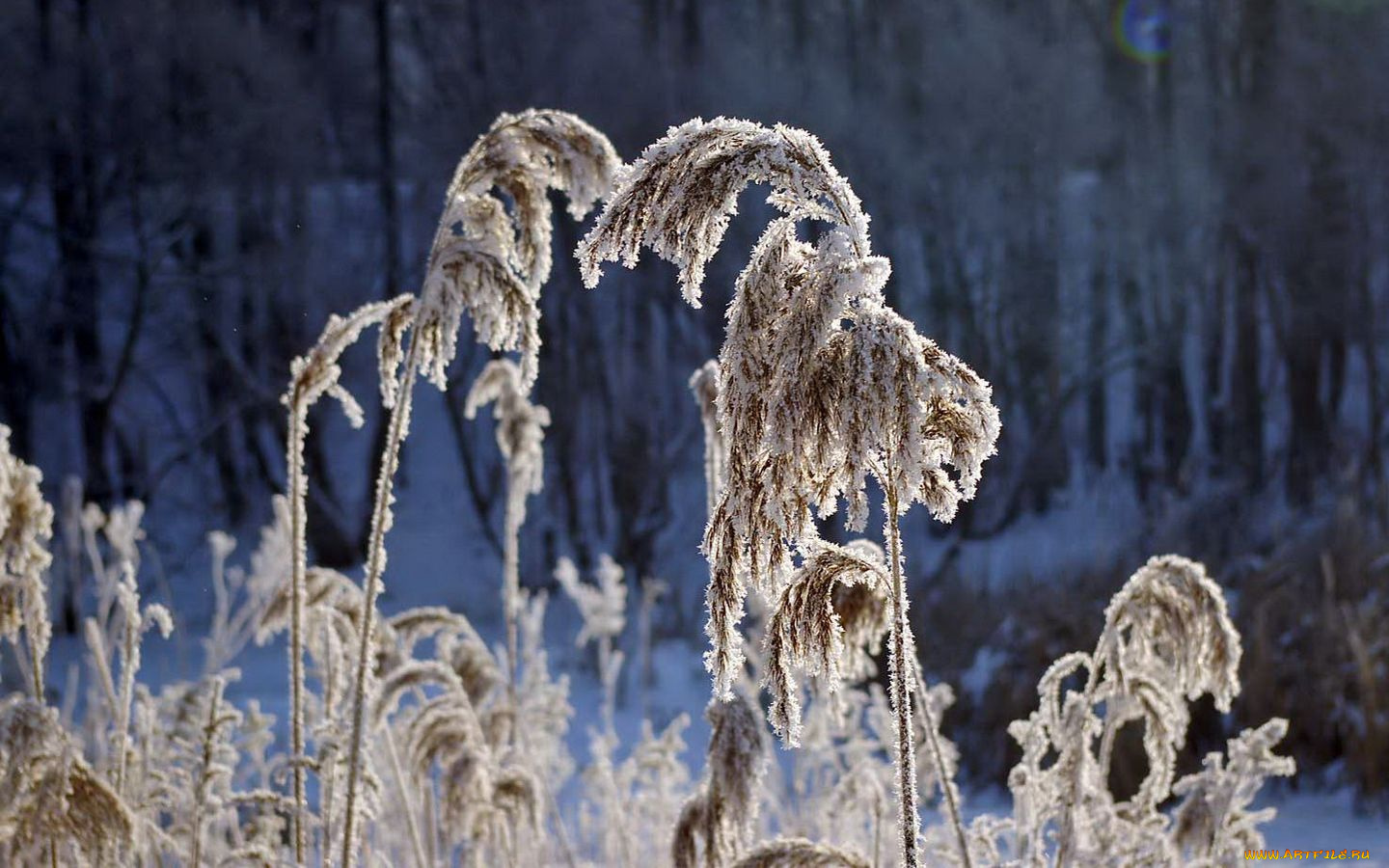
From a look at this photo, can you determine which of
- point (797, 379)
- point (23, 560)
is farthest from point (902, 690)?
point (23, 560)

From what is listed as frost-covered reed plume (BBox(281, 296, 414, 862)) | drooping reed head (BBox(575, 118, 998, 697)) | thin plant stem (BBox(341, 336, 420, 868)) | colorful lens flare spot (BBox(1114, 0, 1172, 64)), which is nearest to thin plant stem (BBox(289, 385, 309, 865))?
frost-covered reed plume (BBox(281, 296, 414, 862))

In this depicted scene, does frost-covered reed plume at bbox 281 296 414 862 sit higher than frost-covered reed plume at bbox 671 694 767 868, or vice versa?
frost-covered reed plume at bbox 281 296 414 862

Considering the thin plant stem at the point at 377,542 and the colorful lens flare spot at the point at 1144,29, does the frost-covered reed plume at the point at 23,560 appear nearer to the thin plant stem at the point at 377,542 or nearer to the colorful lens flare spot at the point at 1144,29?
the thin plant stem at the point at 377,542

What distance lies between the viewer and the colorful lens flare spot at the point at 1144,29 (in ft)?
48.0

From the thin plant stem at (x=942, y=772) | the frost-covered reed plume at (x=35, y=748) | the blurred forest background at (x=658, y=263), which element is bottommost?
the thin plant stem at (x=942, y=772)

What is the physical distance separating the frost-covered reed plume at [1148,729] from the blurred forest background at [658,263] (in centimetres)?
879

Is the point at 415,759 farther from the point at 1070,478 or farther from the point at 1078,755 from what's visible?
the point at 1070,478

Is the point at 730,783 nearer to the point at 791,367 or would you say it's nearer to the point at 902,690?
the point at 902,690

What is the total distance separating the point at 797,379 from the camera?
100 centimetres

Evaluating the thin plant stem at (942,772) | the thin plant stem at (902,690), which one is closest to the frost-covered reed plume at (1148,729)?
the thin plant stem at (942,772)

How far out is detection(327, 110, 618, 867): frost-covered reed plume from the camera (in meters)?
1.43

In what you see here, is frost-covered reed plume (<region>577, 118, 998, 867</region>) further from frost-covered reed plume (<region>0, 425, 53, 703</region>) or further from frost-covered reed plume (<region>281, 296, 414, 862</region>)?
frost-covered reed plume (<region>0, 425, 53, 703</region>)

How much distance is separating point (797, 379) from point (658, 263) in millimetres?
11678

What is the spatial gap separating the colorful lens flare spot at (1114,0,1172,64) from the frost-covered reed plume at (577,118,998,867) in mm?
14711
